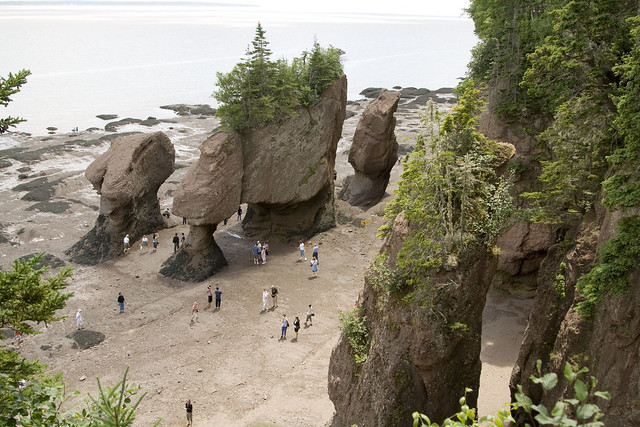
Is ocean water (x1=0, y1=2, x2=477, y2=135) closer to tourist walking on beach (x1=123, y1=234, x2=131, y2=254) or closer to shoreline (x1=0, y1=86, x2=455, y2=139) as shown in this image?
shoreline (x1=0, y1=86, x2=455, y2=139)

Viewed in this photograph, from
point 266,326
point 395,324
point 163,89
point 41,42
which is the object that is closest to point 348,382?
point 395,324

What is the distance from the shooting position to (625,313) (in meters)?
13.4

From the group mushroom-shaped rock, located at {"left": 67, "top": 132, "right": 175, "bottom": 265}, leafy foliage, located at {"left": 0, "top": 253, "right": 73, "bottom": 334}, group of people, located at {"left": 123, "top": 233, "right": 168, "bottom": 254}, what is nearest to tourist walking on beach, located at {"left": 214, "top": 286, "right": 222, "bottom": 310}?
group of people, located at {"left": 123, "top": 233, "right": 168, "bottom": 254}

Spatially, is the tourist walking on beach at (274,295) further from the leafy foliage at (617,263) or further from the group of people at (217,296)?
the leafy foliage at (617,263)

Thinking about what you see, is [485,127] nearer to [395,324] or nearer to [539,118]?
[539,118]

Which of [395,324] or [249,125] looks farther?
[249,125]

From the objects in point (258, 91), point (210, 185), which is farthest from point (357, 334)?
point (258, 91)

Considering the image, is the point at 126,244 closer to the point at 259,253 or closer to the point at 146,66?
the point at 259,253

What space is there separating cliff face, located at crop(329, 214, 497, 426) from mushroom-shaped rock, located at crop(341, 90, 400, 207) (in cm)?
2461

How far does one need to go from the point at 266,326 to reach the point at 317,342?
2.76 meters

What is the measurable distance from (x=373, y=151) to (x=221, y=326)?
61.2 ft

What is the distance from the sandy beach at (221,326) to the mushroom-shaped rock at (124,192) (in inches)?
45.4

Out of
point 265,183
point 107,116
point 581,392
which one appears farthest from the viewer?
point 107,116

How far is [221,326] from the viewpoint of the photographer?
2775 centimetres
